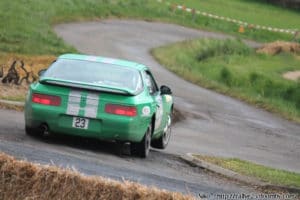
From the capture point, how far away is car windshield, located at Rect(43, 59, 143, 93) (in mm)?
15062

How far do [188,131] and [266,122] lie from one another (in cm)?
510

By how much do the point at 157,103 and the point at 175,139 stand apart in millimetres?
4425

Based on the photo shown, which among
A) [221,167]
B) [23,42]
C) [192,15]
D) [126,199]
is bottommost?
[192,15]

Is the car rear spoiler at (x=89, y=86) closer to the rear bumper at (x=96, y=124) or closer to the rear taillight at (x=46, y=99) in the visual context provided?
the rear taillight at (x=46, y=99)

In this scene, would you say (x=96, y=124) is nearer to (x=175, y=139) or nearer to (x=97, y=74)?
(x=97, y=74)

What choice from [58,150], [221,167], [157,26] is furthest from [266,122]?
[157,26]

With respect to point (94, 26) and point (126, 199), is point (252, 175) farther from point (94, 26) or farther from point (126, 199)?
point (94, 26)

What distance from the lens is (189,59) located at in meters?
39.7

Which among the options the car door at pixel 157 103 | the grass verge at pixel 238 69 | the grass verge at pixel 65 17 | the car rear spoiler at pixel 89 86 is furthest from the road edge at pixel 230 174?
the grass verge at pixel 65 17

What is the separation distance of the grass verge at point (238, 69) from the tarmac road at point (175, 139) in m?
0.85

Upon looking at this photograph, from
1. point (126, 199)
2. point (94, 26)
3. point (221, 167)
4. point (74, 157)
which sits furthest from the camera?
point (94, 26)

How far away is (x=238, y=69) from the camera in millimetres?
38750

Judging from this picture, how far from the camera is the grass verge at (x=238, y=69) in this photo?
3225cm

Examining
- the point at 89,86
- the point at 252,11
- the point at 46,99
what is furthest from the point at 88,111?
the point at 252,11
